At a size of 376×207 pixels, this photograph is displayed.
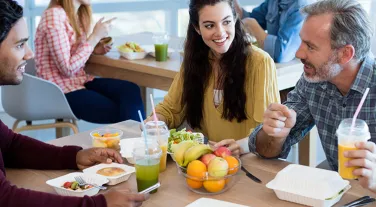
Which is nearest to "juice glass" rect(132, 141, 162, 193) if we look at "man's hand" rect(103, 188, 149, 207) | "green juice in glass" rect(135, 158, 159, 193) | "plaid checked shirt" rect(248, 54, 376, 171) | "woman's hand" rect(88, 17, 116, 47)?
"green juice in glass" rect(135, 158, 159, 193)

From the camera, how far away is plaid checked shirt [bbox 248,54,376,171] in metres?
2.07

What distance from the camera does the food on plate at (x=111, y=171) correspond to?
188 centimetres

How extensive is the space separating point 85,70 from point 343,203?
2.54 m

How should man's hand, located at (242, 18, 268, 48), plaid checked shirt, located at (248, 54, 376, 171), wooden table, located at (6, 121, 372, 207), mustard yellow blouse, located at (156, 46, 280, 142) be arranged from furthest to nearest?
man's hand, located at (242, 18, 268, 48), mustard yellow blouse, located at (156, 46, 280, 142), plaid checked shirt, located at (248, 54, 376, 171), wooden table, located at (6, 121, 372, 207)

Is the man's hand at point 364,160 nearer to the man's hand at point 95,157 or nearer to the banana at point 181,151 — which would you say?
the banana at point 181,151

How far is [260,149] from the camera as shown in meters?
2.07

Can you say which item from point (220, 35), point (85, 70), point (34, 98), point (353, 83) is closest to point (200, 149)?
point (353, 83)

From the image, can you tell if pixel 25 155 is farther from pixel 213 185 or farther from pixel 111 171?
pixel 213 185

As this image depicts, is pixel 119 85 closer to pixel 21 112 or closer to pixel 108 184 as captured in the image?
pixel 21 112

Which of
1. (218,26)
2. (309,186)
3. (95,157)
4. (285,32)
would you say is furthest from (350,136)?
(285,32)

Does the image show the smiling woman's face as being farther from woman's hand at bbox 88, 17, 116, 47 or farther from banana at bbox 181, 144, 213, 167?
woman's hand at bbox 88, 17, 116, 47

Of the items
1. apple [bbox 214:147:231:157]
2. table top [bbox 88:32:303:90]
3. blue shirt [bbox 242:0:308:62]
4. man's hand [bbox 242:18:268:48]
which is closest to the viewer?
apple [bbox 214:147:231:157]

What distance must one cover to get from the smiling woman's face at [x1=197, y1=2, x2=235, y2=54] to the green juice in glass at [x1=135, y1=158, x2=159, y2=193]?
939 mm

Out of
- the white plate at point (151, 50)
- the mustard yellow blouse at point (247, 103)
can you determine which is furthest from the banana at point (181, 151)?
the white plate at point (151, 50)
